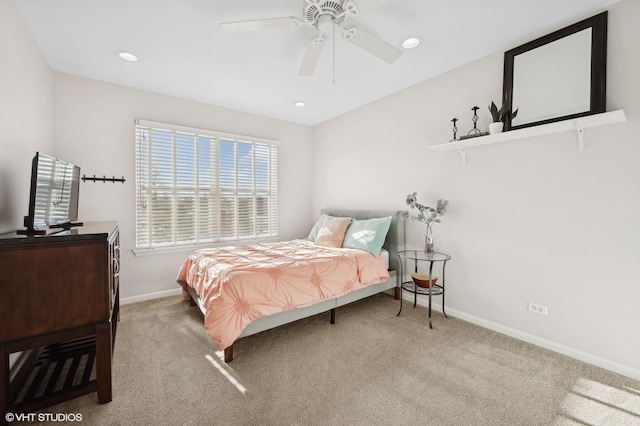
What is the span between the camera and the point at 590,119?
198cm

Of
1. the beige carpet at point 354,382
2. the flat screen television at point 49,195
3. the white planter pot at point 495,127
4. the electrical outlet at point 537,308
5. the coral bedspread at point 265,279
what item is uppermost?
the white planter pot at point 495,127

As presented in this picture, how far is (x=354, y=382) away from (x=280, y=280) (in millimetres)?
956

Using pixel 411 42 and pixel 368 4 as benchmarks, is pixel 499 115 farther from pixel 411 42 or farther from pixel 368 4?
pixel 368 4

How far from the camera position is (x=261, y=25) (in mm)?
1831

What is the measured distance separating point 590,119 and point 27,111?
14.6 feet

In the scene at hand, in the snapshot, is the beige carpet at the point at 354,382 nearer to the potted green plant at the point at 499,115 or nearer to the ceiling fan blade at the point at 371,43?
the potted green plant at the point at 499,115

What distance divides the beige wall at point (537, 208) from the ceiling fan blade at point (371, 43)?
1231 millimetres

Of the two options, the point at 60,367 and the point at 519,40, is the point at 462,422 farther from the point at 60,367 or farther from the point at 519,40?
the point at 519,40

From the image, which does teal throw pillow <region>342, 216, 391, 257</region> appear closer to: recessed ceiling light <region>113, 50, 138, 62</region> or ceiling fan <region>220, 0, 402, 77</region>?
ceiling fan <region>220, 0, 402, 77</region>

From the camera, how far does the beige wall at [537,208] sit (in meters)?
1.96

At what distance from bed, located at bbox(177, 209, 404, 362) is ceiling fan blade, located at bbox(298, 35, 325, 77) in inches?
69.7

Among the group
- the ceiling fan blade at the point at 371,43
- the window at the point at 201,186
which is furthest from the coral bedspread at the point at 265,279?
the ceiling fan blade at the point at 371,43

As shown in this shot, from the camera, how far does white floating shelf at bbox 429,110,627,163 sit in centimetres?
193

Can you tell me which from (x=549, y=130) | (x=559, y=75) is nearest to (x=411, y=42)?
(x=559, y=75)
